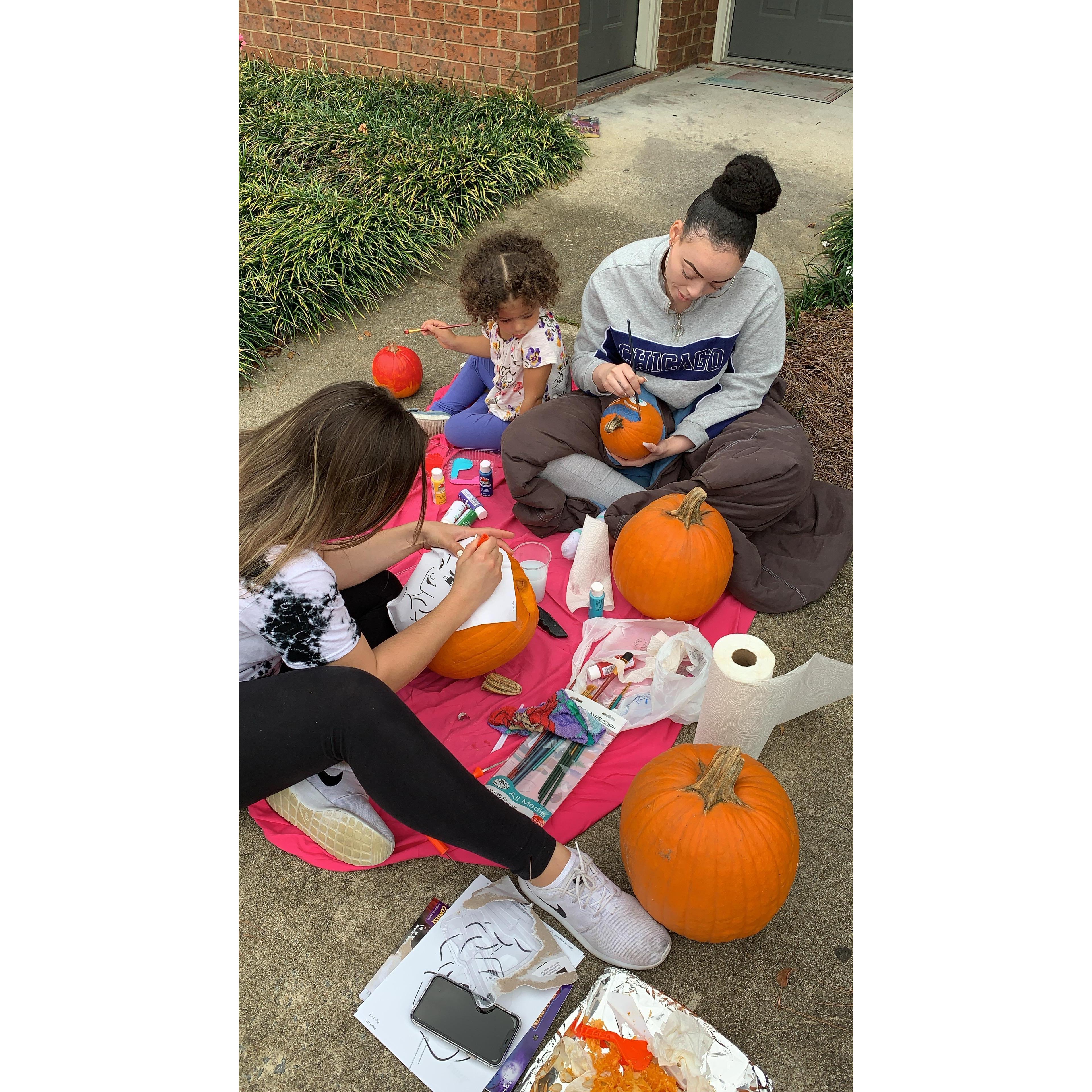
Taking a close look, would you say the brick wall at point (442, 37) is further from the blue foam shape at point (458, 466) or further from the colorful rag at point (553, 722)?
the colorful rag at point (553, 722)

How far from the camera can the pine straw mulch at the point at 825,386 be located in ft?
11.4

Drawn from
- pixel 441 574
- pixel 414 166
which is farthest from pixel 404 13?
pixel 441 574

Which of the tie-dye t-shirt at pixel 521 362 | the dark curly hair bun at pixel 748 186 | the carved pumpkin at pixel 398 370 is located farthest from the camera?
the carved pumpkin at pixel 398 370

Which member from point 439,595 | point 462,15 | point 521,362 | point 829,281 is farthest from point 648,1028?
point 462,15

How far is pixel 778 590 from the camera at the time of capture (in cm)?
269

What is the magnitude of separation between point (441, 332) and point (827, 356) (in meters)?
2.13

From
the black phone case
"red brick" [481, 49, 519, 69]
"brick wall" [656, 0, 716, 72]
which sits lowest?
the black phone case

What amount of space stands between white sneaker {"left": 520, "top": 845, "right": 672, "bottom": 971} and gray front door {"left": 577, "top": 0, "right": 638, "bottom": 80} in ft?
Answer: 23.4

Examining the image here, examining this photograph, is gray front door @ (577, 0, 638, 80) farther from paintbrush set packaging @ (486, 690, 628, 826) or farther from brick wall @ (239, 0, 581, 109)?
paintbrush set packaging @ (486, 690, 628, 826)

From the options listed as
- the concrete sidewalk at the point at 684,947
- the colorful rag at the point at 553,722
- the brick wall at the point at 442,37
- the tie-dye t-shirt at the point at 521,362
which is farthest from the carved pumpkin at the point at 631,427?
the brick wall at the point at 442,37

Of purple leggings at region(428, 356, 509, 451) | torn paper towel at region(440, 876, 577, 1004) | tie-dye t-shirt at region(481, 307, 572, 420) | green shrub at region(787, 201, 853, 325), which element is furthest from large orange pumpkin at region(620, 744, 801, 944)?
green shrub at region(787, 201, 853, 325)

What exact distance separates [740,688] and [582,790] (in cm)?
59

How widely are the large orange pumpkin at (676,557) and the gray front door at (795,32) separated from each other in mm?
7113

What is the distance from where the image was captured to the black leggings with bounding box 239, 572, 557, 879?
160 centimetres
